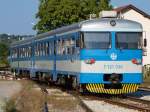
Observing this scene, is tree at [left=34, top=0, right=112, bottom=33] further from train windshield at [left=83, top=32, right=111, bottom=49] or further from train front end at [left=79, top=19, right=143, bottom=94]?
train windshield at [left=83, top=32, right=111, bottom=49]

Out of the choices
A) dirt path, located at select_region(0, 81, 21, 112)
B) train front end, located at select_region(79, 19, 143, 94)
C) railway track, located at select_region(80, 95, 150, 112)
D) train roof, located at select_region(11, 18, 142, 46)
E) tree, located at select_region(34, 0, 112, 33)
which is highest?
tree, located at select_region(34, 0, 112, 33)

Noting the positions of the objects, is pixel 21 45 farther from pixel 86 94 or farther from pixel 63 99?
pixel 63 99

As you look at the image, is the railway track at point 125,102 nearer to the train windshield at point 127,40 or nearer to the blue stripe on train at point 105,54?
the blue stripe on train at point 105,54

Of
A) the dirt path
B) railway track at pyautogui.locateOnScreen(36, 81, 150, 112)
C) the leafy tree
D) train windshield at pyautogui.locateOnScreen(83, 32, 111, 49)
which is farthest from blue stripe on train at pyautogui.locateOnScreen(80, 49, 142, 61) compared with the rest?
the leafy tree

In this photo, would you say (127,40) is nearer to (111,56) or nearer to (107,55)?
(111,56)

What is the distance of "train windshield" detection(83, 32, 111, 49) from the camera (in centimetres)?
2441

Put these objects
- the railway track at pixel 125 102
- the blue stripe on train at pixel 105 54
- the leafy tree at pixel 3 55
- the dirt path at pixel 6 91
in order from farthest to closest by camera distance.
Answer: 1. the leafy tree at pixel 3 55
2. the blue stripe on train at pixel 105 54
3. the dirt path at pixel 6 91
4. the railway track at pixel 125 102

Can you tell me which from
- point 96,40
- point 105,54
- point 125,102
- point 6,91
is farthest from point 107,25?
point 6,91

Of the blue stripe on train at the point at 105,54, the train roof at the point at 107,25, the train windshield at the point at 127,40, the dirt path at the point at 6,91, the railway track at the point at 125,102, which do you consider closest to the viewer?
the railway track at the point at 125,102

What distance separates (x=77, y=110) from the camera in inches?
754

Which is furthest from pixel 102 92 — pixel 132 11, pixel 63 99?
pixel 132 11

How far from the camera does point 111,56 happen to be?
24453mm

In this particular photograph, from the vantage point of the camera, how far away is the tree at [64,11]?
66562 millimetres

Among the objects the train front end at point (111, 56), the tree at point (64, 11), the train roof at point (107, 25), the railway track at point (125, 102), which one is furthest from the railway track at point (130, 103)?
the tree at point (64, 11)
